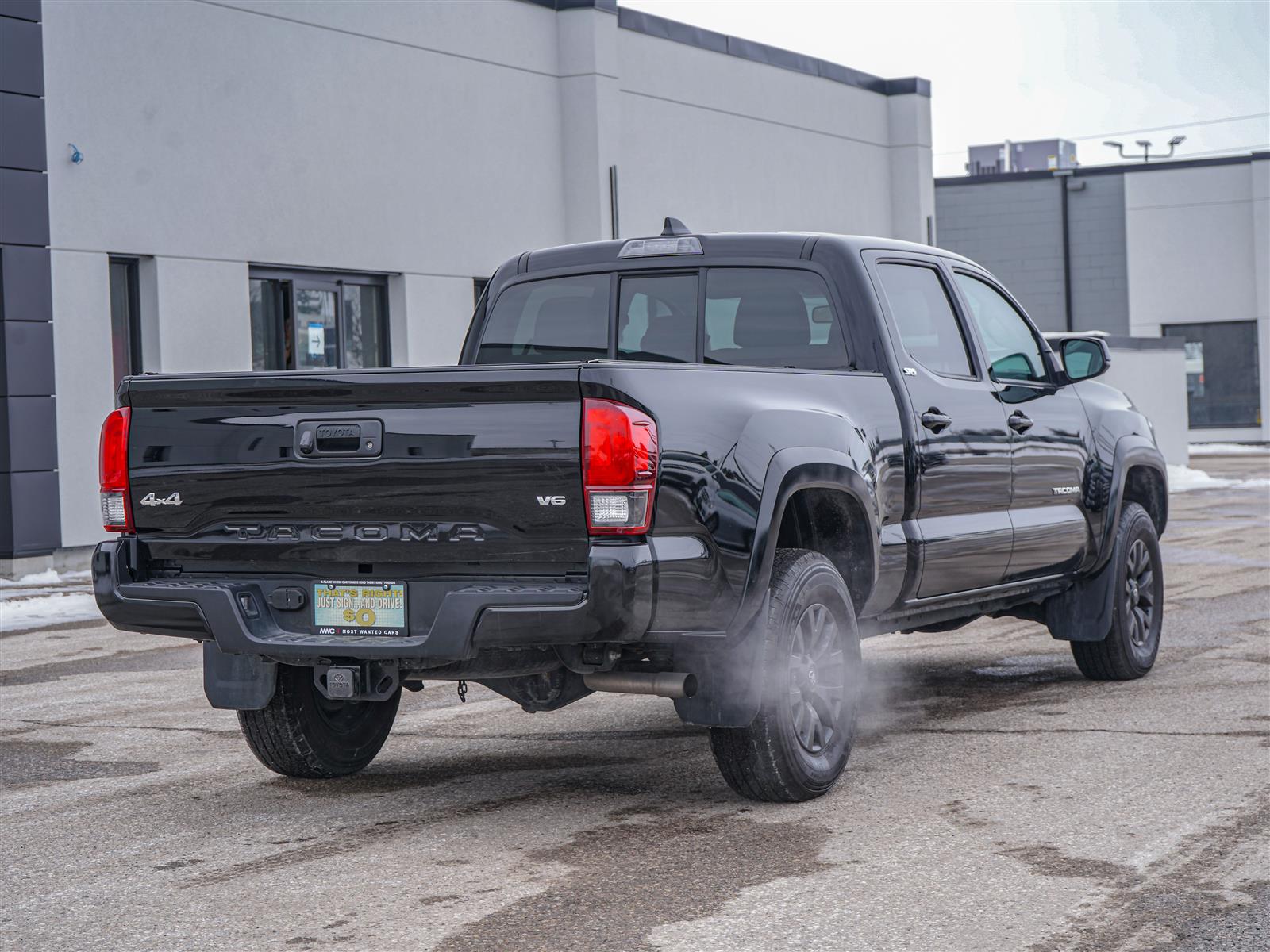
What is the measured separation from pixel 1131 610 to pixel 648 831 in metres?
3.90

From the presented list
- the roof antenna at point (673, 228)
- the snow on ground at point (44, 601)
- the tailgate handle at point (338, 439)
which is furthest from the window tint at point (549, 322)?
the snow on ground at point (44, 601)

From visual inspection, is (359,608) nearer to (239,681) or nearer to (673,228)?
(239,681)

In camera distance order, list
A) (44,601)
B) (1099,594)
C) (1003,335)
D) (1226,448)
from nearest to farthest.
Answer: (1003,335) → (1099,594) → (44,601) → (1226,448)

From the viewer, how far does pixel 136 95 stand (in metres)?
16.4

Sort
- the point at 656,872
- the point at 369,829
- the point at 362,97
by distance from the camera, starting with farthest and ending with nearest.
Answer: the point at 362,97
the point at 369,829
the point at 656,872

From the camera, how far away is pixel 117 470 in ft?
18.4

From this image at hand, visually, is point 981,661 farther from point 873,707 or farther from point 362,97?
point 362,97

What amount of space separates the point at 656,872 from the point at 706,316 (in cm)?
261

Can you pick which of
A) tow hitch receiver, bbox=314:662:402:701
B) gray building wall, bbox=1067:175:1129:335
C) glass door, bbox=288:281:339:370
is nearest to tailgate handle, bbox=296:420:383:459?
tow hitch receiver, bbox=314:662:402:701

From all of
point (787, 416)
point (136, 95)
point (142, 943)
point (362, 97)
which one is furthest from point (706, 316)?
point (362, 97)

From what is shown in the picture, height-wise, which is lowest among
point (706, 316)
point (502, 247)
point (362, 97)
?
point (706, 316)

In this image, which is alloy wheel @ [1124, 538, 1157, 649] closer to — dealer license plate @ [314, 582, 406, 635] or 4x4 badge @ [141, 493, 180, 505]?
dealer license plate @ [314, 582, 406, 635]

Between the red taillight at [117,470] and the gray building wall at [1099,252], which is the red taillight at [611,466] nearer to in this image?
the red taillight at [117,470]

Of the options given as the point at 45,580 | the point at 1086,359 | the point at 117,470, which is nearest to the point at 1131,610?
the point at 1086,359
